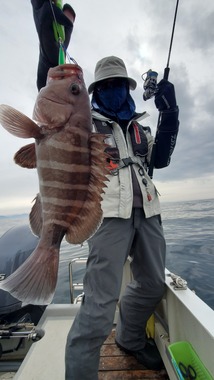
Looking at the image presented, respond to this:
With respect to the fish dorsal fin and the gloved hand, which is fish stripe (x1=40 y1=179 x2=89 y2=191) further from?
the gloved hand

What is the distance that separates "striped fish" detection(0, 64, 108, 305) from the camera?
41.2 inches

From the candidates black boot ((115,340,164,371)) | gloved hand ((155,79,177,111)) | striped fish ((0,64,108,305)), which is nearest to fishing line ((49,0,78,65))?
striped fish ((0,64,108,305))

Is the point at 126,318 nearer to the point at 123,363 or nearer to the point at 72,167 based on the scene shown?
the point at 123,363

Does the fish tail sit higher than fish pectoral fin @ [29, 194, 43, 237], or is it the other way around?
fish pectoral fin @ [29, 194, 43, 237]

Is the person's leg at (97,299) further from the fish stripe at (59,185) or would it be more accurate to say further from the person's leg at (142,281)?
the fish stripe at (59,185)

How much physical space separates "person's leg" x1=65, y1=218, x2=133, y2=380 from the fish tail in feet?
2.43

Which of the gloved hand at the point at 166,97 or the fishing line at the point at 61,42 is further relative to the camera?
the gloved hand at the point at 166,97

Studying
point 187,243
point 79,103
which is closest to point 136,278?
point 79,103

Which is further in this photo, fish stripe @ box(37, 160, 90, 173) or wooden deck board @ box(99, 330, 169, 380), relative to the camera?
wooden deck board @ box(99, 330, 169, 380)

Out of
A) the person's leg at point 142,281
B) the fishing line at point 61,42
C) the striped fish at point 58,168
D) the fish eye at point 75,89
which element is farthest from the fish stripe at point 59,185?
the person's leg at point 142,281

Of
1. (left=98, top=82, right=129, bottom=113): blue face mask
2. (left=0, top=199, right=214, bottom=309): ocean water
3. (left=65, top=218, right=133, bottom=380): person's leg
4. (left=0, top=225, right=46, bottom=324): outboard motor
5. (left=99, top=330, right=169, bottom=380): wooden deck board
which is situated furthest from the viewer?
(left=0, top=199, right=214, bottom=309): ocean water

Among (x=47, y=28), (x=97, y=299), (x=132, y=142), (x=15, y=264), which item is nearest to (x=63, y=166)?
(x=47, y=28)

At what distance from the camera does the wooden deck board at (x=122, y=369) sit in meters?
2.13

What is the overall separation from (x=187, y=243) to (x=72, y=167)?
26.9ft
